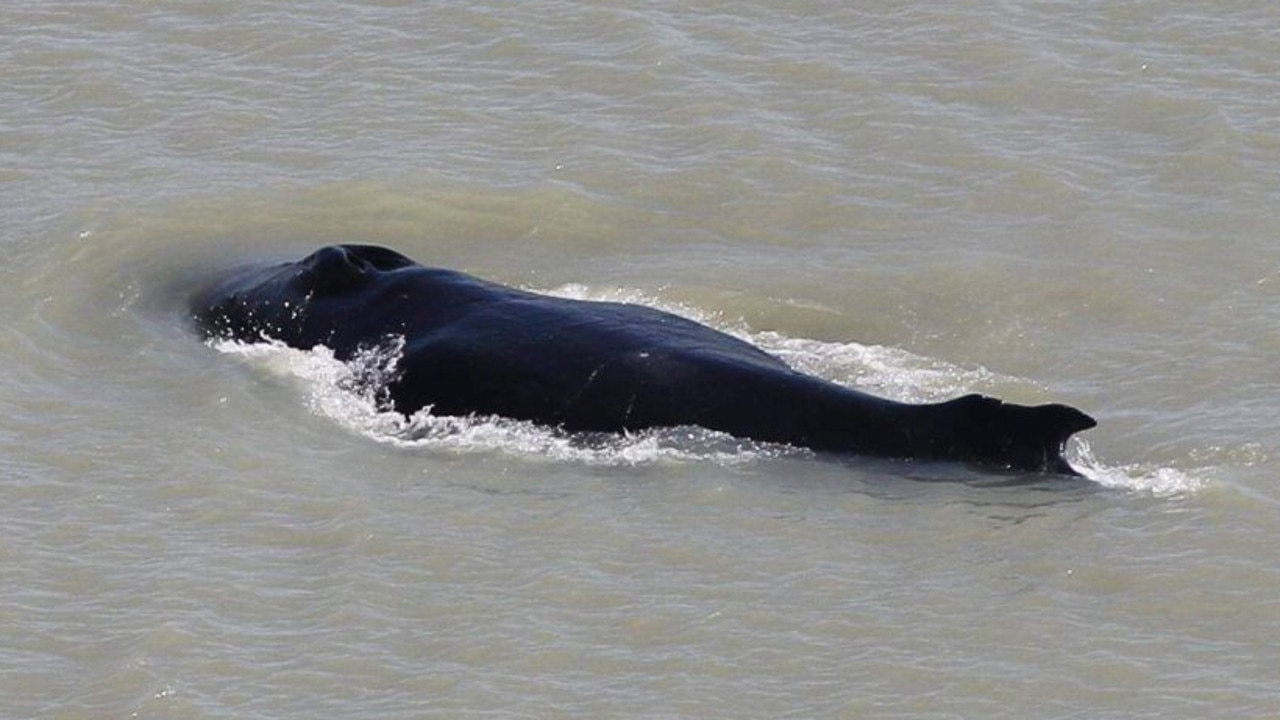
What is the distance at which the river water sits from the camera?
14.0 m

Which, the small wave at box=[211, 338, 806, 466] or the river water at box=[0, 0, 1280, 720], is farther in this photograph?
the small wave at box=[211, 338, 806, 466]

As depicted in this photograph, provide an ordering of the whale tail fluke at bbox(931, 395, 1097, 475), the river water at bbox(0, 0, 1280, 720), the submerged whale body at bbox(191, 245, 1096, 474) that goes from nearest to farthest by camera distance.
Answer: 1. the river water at bbox(0, 0, 1280, 720)
2. the whale tail fluke at bbox(931, 395, 1097, 475)
3. the submerged whale body at bbox(191, 245, 1096, 474)

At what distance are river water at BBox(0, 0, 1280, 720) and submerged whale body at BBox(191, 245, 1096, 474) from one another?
22cm

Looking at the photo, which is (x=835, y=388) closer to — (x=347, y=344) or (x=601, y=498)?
(x=601, y=498)

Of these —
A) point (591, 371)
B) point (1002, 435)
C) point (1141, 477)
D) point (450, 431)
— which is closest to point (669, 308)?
point (591, 371)

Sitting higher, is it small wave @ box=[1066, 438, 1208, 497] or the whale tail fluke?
the whale tail fluke

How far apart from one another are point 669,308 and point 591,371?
2.50 m

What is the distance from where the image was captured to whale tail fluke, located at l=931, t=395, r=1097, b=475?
16.2m

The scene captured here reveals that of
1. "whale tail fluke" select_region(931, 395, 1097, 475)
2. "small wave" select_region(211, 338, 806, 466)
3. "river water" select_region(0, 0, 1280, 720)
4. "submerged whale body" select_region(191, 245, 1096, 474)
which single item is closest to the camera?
Answer: "river water" select_region(0, 0, 1280, 720)

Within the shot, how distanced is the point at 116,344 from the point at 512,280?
10.2ft

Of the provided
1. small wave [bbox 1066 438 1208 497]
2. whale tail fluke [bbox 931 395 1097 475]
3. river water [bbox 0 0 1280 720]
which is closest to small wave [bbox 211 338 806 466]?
river water [bbox 0 0 1280 720]

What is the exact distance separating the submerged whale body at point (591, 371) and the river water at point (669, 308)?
0.22m

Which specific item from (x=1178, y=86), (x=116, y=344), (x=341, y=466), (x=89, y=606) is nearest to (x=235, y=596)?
(x=89, y=606)

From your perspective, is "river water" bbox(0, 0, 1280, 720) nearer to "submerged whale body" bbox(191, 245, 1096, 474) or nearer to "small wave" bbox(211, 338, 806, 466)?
"small wave" bbox(211, 338, 806, 466)
